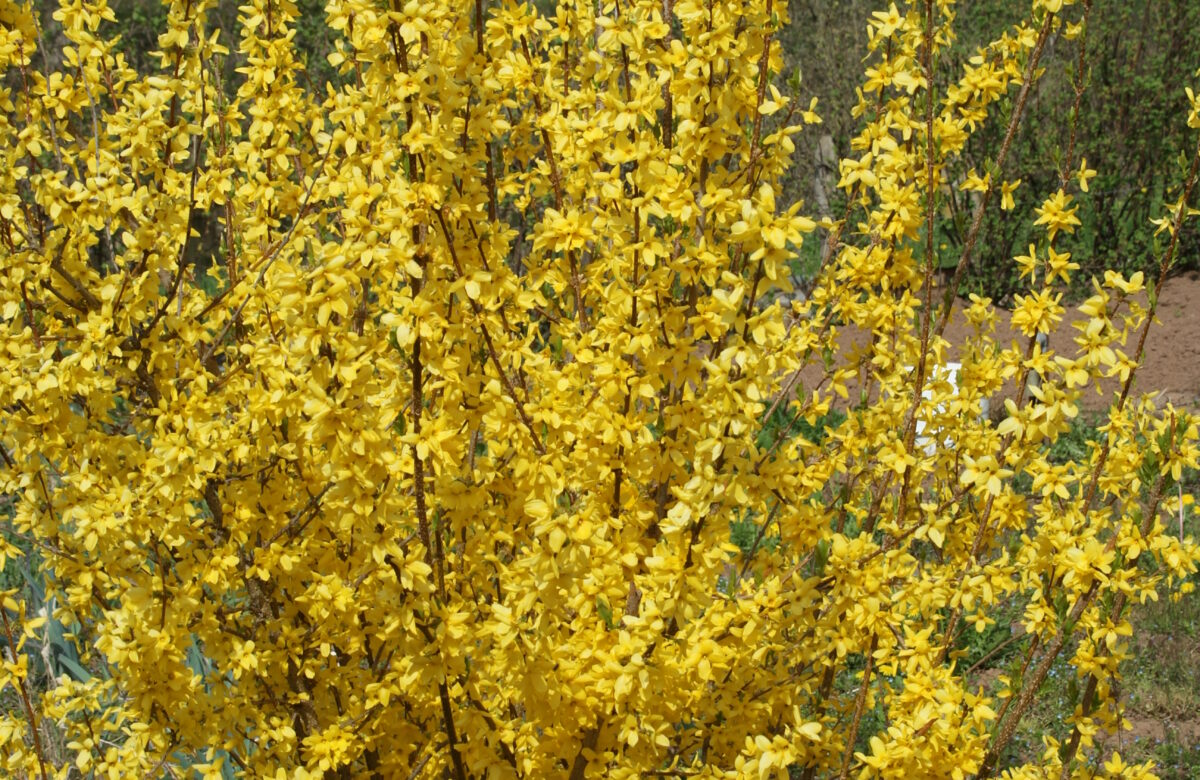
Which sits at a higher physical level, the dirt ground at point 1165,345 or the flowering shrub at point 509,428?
the flowering shrub at point 509,428

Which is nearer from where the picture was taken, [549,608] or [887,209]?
[549,608]

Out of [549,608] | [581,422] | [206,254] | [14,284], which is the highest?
[14,284]

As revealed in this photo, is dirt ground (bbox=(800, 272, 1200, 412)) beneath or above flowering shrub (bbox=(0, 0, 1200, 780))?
beneath

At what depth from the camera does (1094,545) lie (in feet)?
7.31

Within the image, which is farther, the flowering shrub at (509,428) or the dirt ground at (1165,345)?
the dirt ground at (1165,345)

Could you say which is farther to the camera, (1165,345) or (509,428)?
(1165,345)

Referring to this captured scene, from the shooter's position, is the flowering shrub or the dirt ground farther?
the dirt ground

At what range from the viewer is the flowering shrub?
203 cm

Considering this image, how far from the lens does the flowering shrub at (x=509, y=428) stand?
6.67ft

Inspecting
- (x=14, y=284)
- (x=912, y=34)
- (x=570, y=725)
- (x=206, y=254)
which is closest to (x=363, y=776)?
(x=570, y=725)

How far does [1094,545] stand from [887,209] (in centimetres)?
85

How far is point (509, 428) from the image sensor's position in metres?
2.19

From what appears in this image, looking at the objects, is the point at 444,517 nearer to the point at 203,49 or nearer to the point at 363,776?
the point at 363,776

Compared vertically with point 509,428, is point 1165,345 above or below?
below
